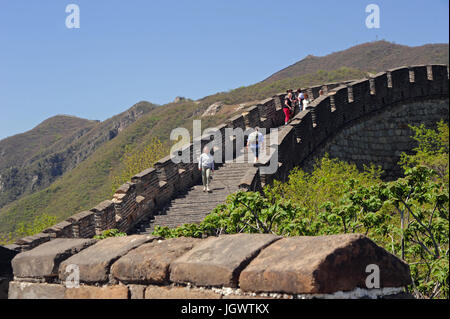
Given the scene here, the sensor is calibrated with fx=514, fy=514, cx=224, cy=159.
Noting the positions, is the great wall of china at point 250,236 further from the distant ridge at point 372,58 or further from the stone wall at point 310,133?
the distant ridge at point 372,58

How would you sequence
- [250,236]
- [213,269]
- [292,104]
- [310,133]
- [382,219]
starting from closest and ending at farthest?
[213,269] < [250,236] < [382,219] < [310,133] < [292,104]

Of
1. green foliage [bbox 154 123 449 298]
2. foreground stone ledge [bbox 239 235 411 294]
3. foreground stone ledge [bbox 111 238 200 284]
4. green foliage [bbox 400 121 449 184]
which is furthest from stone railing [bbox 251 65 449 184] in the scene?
foreground stone ledge [bbox 239 235 411 294]

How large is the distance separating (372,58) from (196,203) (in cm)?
7833

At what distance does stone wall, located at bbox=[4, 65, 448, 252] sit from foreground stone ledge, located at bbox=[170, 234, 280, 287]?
22.2 ft

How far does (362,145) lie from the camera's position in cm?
1858

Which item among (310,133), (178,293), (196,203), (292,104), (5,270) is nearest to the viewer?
(178,293)

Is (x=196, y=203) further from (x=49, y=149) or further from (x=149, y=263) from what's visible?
(x=49, y=149)

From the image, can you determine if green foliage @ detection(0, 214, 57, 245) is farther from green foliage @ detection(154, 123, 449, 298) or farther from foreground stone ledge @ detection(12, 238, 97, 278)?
foreground stone ledge @ detection(12, 238, 97, 278)

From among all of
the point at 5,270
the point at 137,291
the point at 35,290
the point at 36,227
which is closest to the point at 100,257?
the point at 137,291

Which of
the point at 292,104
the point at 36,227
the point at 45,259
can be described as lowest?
the point at 36,227

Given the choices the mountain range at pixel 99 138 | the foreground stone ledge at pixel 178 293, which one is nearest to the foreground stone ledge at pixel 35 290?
the foreground stone ledge at pixel 178 293

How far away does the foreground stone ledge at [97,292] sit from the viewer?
318cm

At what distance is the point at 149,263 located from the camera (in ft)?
10.2
